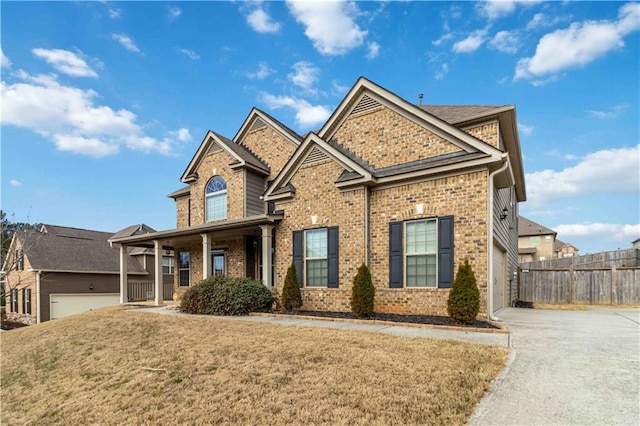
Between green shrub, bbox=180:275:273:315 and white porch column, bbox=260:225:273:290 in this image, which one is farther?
white porch column, bbox=260:225:273:290

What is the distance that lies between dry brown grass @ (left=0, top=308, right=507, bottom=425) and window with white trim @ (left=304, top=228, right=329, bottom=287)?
3.54 meters

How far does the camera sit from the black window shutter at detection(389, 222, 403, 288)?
965 cm

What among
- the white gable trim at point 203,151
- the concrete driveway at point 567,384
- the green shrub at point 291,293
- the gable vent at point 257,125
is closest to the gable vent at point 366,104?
the green shrub at point 291,293

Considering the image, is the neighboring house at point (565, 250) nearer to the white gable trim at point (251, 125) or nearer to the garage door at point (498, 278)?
the garage door at point (498, 278)

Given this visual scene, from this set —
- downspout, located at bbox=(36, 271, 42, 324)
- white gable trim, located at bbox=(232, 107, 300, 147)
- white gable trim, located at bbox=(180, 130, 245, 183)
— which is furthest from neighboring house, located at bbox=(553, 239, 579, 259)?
downspout, located at bbox=(36, 271, 42, 324)

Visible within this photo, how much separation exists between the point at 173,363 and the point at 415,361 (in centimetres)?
381

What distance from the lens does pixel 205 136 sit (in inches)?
634

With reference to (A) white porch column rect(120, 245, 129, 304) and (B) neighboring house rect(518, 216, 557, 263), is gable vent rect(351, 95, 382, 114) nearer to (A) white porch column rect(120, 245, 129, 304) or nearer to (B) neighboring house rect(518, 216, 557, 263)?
(A) white porch column rect(120, 245, 129, 304)

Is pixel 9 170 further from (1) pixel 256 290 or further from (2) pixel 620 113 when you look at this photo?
(2) pixel 620 113

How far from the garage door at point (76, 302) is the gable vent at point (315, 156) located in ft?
66.8

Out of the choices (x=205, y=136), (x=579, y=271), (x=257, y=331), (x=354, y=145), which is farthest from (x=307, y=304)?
(x=579, y=271)

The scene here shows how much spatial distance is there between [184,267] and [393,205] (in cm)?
1233

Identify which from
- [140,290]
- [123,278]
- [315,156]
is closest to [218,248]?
[123,278]

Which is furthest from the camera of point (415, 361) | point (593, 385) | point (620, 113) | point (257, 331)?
point (620, 113)
